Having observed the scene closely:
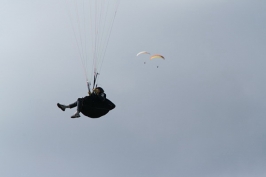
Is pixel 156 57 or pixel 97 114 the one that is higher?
pixel 156 57

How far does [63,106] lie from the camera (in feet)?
99.1

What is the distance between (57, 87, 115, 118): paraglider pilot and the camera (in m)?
30.1

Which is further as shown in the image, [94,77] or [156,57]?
[156,57]

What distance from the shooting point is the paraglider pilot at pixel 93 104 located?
3011 cm

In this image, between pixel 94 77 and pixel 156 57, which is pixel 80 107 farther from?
pixel 156 57

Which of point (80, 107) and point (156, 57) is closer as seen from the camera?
point (80, 107)

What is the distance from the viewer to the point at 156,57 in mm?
37406

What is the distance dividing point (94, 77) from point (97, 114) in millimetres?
1804

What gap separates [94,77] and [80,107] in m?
1.73

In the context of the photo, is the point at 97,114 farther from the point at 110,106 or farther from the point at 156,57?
the point at 156,57

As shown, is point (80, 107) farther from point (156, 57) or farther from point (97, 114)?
point (156, 57)

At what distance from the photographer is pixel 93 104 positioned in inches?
1200

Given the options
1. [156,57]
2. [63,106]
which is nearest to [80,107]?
[63,106]

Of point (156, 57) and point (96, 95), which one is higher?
point (156, 57)
